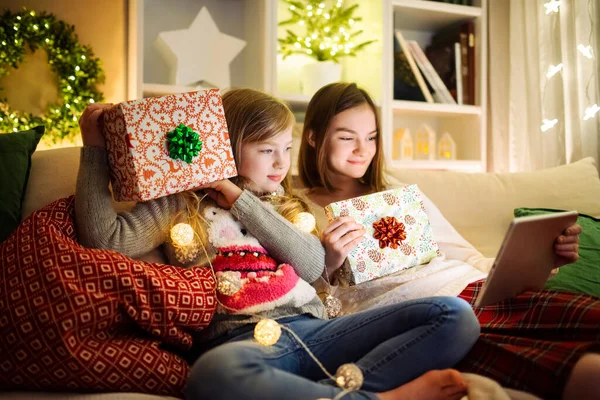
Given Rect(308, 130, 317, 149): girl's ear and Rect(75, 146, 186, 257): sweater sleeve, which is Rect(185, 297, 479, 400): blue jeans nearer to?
Rect(75, 146, 186, 257): sweater sleeve

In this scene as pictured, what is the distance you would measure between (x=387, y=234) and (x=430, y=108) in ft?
4.03

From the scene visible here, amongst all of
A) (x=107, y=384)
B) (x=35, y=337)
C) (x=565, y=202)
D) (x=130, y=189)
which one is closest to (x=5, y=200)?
(x=130, y=189)

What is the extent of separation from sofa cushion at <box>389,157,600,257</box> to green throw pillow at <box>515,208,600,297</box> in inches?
13.3

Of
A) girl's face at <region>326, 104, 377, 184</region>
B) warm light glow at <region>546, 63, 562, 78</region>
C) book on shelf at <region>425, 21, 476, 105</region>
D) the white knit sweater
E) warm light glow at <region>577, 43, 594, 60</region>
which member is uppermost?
book on shelf at <region>425, 21, 476, 105</region>

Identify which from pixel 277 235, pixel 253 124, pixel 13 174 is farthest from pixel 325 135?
pixel 13 174

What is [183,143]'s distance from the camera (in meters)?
1.12

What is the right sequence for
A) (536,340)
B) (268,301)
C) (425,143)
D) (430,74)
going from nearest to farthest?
(536,340) < (268,301) < (430,74) < (425,143)

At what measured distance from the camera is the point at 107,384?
0.95 m

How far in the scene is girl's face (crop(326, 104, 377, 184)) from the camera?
5.34ft

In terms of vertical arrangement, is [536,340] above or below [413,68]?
below

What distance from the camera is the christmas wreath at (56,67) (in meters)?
2.01

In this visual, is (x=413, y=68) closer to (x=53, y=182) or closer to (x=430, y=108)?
(x=430, y=108)

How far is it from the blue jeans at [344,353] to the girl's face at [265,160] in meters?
0.36

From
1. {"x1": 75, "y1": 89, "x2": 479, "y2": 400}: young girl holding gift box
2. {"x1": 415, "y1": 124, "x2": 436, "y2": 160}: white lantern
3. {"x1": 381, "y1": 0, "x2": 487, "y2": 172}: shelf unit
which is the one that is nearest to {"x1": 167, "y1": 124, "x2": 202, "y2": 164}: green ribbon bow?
{"x1": 75, "y1": 89, "x2": 479, "y2": 400}: young girl holding gift box
